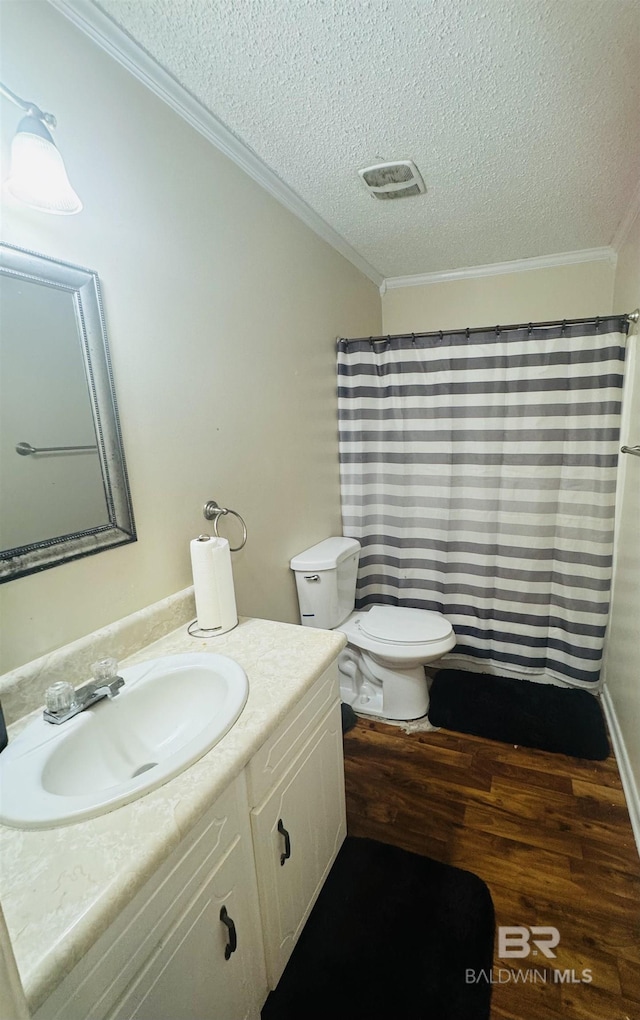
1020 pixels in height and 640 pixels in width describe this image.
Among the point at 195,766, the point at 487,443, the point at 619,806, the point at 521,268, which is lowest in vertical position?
the point at 619,806

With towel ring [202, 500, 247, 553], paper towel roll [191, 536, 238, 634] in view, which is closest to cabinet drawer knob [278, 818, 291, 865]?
paper towel roll [191, 536, 238, 634]

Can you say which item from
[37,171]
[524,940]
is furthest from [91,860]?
[524,940]

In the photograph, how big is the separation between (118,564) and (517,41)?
1.67m

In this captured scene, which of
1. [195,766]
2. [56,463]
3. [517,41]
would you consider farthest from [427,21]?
[195,766]

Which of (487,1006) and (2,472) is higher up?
(2,472)

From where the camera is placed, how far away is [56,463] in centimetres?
99

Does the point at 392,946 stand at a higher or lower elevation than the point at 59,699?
lower

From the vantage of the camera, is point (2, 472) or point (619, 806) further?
point (619, 806)

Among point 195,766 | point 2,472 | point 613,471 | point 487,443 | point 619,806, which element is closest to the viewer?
point 195,766

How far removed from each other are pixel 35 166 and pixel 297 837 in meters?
1.56

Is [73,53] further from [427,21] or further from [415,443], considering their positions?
[415,443]

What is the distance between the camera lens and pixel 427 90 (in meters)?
1.25

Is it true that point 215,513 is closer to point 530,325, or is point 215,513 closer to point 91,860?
point 91,860

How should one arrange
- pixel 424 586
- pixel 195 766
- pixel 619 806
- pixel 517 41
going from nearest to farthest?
pixel 195 766, pixel 517 41, pixel 619 806, pixel 424 586
